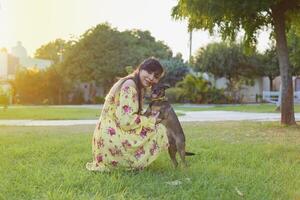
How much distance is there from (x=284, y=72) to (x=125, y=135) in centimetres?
949

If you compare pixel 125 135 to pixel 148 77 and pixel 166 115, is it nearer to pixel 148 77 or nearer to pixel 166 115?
pixel 166 115

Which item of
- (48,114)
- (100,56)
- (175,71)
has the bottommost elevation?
(48,114)

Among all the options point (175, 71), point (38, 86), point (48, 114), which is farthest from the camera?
point (175, 71)

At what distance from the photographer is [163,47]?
2190 inches

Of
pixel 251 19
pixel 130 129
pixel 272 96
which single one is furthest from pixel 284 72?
pixel 272 96

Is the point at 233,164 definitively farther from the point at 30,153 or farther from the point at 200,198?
the point at 30,153

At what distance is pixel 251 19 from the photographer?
14.8m

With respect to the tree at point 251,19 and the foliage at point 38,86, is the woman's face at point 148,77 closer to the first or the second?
the tree at point 251,19

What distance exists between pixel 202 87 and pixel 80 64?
35.0 ft

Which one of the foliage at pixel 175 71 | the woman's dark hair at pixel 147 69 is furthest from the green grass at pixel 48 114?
the foliage at pixel 175 71

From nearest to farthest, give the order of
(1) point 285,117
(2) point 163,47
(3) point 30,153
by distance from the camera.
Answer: (3) point 30,153 → (1) point 285,117 → (2) point 163,47

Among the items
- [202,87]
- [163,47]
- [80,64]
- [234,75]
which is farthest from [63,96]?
→ [163,47]

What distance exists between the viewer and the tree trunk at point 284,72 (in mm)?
14164

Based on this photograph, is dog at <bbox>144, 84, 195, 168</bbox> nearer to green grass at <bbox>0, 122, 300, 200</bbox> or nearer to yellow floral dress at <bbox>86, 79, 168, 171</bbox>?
yellow floral dress at <bbox>86, 79, 168, 171</bbox>
